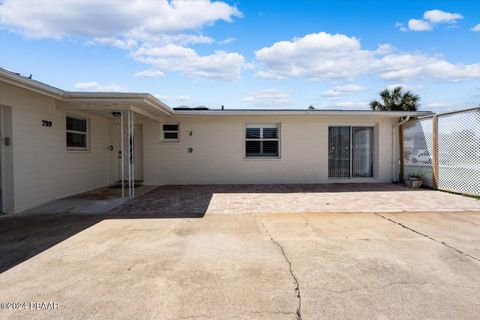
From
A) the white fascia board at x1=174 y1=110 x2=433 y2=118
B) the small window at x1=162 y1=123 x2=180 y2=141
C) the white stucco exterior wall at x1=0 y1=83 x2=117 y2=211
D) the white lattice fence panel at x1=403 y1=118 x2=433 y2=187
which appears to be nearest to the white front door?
the small window at x1=162 y1=123 x2=180 y2=141

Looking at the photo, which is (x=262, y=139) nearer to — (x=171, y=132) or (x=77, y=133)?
(x=171, y=132)

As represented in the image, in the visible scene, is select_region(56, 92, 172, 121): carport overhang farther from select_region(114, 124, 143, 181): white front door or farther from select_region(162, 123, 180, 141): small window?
select_region(114, 124, 143, 181): white front door

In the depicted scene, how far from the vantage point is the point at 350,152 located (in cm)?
1167

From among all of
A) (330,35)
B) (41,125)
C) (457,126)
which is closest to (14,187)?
(41,125)

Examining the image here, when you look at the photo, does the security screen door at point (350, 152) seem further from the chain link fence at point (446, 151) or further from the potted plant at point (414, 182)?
the potted plant at point (414, 182)

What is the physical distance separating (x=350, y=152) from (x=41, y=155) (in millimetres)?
10086

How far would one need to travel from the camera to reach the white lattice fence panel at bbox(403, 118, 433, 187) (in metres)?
10.1

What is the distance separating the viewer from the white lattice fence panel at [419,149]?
10086 millimetres

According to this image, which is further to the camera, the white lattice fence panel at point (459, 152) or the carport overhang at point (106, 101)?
the white lattice fence panel at point (459, 152)

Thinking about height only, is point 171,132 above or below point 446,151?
above

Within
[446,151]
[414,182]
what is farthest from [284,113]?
[446,151]

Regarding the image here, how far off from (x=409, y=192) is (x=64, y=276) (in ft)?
30.4

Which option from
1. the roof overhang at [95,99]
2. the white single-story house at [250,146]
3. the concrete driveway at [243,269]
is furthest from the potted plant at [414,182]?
the roof overhang at [95,99]

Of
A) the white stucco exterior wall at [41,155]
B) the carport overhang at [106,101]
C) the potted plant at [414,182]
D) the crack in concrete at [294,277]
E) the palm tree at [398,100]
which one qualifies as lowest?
the crack in concrete at [294,277]
